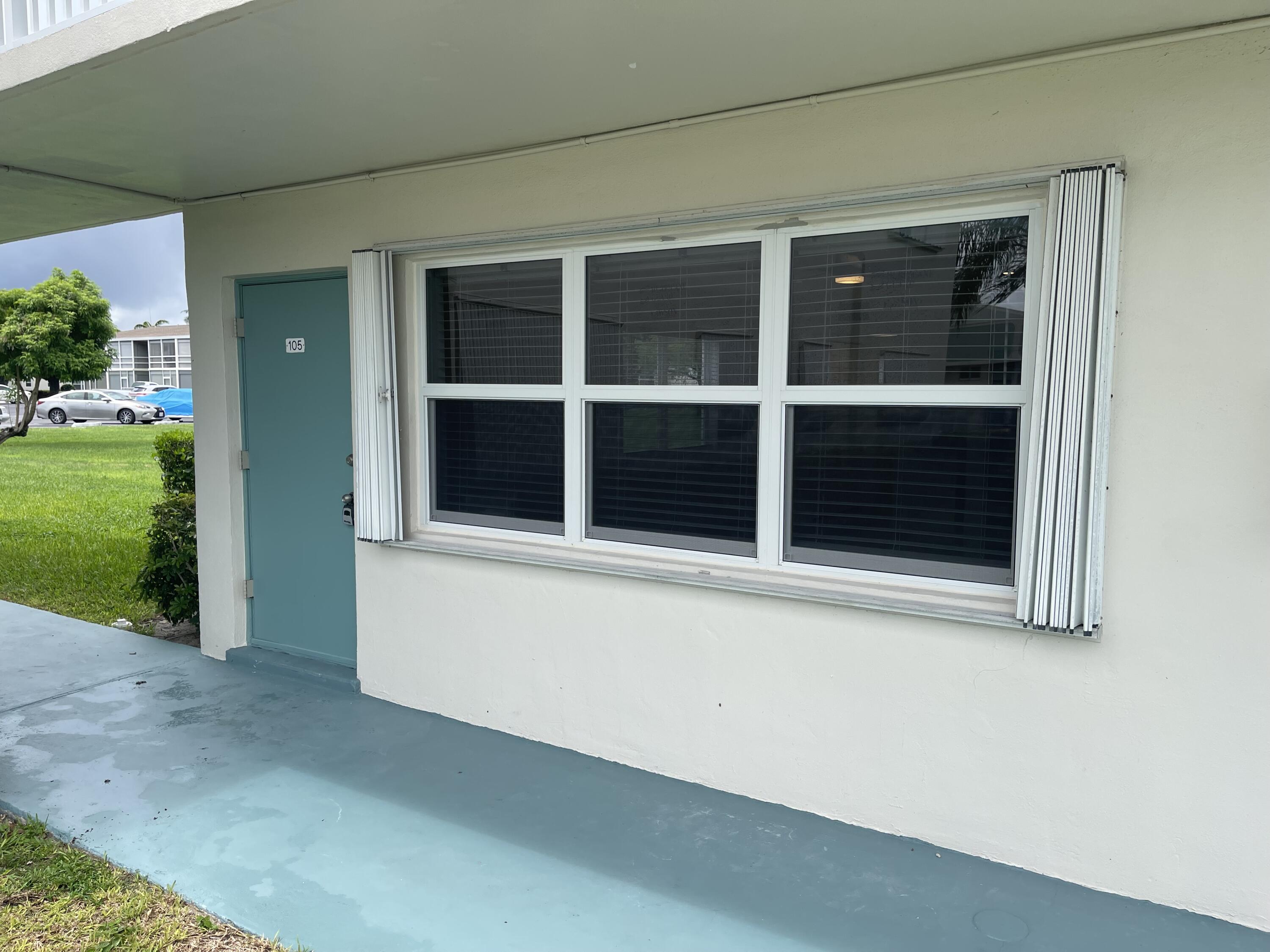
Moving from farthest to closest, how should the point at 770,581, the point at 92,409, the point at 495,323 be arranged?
the point at 92,409
the point at 495,323
the point at 770,581

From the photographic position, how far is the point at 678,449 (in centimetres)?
373

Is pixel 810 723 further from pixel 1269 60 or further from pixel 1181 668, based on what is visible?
pixel 1269 60

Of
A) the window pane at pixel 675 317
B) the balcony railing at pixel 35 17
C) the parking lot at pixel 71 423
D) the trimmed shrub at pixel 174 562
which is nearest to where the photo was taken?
the balcony railing at pixel 35 17

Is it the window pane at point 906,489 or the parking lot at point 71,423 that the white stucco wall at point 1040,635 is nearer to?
the window pane at point 906,489

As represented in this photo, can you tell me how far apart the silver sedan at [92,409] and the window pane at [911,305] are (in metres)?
34.6

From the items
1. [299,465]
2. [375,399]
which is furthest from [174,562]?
[375,399]

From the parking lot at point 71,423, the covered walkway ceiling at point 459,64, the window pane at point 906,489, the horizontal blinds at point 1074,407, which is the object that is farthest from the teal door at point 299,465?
the parking lot at point 71,423

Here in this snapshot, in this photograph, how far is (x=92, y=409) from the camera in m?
32.1

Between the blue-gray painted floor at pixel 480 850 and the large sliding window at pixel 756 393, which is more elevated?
the large sliding window at pixel 756 393

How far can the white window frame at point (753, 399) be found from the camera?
3.02m

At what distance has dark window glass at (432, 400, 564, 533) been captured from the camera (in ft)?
13.5

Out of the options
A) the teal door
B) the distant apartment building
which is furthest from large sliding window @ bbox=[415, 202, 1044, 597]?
the distant apartment building

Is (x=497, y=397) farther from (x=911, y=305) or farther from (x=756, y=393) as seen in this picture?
(x=911, y=305)

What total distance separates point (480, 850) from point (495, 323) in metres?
2.31
